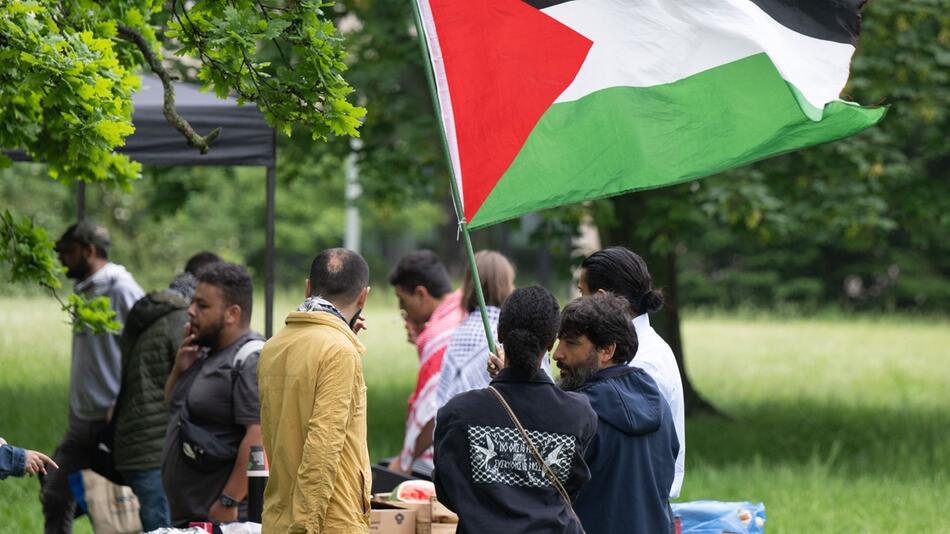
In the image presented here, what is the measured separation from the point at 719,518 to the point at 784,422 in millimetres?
9286

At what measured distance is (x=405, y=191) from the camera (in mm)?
13570

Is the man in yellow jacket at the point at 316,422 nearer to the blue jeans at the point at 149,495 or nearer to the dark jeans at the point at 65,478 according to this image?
the blue jeans at the point at 149,495

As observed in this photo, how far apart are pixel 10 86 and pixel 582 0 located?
248 cm

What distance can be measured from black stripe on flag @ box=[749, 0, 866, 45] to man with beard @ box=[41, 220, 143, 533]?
13.9 ft

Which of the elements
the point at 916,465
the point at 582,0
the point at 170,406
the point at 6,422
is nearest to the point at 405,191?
the point at 6,422

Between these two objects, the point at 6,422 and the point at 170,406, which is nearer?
the point at 170,406

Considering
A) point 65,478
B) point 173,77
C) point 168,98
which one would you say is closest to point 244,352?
point 168,98

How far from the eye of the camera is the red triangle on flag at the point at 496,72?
5059mm

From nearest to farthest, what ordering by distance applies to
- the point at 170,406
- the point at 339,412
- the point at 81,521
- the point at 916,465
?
1. the point at 339,412
2. the point at 170,406
3. the point at 81,521
4. the point at 916,465

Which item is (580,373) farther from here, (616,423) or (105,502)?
(105,502)

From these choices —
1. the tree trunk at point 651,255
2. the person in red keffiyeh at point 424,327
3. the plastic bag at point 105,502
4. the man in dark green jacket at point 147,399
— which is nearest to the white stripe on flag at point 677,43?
the person in red keffiyeh at point 424,327

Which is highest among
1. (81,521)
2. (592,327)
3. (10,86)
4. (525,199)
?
(10,86)

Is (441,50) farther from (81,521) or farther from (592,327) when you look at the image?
(81,521)

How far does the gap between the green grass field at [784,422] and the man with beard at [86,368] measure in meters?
0.95
